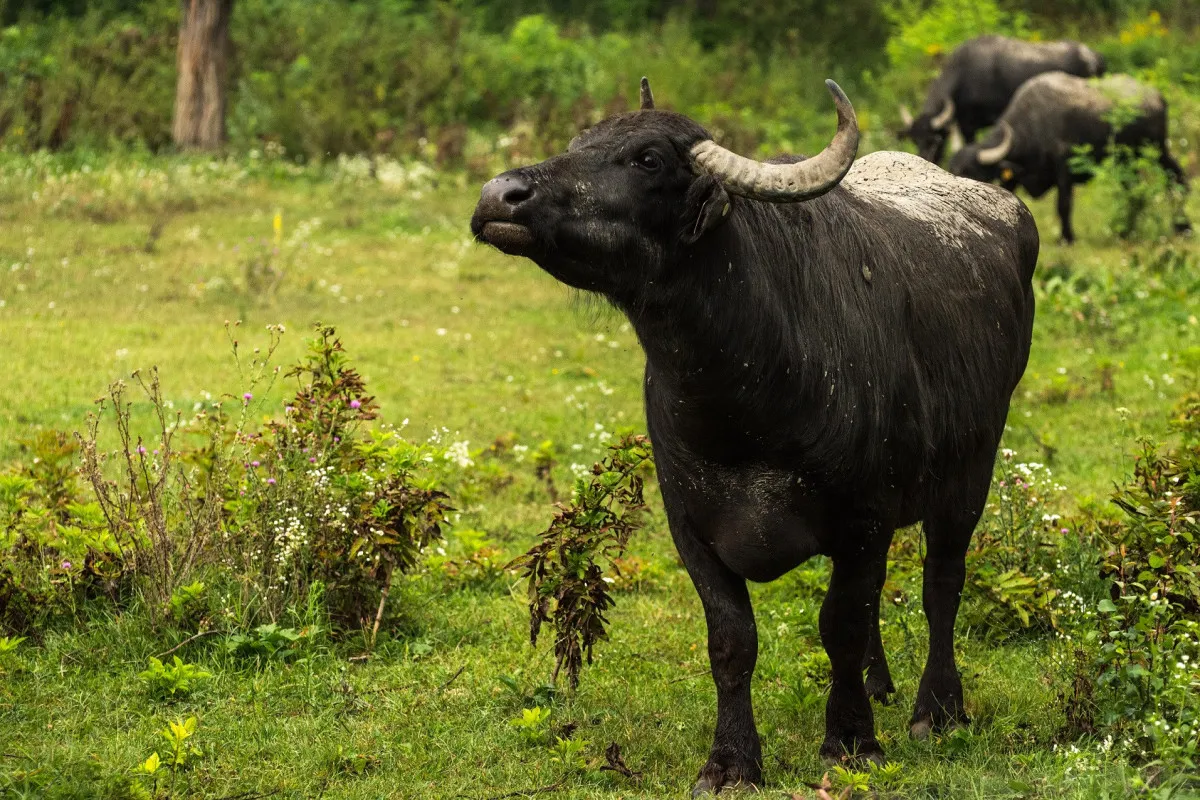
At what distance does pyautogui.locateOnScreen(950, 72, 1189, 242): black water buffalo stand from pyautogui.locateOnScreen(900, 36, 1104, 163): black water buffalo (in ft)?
8.94

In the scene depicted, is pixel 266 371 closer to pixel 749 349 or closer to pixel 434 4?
pixel 749 349

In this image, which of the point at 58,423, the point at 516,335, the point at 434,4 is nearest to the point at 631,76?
the point at 434,4

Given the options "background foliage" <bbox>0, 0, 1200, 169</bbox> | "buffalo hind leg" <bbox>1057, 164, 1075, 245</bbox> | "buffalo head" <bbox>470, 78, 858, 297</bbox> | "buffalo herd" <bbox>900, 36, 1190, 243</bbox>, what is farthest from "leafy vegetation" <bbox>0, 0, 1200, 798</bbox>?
"background foliage" <bbox>0, 0, 1200, 169</bbox>

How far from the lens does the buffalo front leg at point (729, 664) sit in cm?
461

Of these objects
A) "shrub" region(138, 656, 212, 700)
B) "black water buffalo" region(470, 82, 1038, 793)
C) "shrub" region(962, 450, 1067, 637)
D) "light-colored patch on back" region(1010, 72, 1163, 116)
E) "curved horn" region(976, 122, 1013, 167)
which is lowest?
"shrub" region(138, 656, 212, 700)

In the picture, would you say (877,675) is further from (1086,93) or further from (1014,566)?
(1086,93)

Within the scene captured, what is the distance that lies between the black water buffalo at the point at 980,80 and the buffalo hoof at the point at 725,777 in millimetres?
16386

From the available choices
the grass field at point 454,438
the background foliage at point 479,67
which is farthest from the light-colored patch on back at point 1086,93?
the background foliage at point 479,67

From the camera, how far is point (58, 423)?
887cm

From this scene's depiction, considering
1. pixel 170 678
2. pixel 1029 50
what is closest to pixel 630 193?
pixel 170 678

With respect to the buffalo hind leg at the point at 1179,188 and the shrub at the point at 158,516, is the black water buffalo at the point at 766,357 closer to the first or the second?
the shrub at the point at 158,516

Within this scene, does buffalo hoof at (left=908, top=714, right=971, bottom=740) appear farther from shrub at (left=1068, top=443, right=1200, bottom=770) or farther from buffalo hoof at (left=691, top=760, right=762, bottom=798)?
buffalo hoof at (left=691, top=760, right=762, bottom=798)

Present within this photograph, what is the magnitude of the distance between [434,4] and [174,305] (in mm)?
16679

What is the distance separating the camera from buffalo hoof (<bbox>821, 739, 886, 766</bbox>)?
4742 mm
